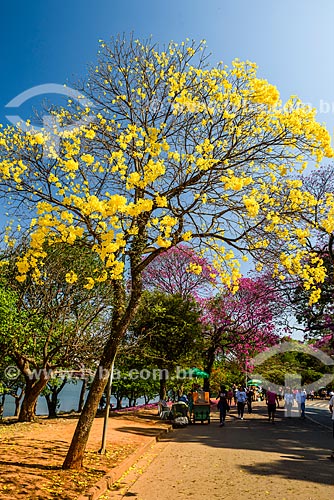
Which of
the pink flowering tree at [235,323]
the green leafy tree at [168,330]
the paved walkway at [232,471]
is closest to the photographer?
the paved walkway at [232,471]

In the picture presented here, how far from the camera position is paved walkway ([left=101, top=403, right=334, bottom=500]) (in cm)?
590

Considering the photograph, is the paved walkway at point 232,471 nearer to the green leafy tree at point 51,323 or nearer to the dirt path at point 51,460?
the dirt path at point 51,460

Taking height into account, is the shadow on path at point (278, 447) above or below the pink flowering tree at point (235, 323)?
below

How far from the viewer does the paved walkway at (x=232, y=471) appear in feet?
19.4

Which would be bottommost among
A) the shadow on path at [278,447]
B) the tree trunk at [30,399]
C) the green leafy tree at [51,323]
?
the shadow on path at [278,447]

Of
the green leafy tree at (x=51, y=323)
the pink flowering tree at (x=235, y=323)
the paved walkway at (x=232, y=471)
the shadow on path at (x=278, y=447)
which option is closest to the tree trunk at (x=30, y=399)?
the green leafy tree at (x=51, y=323)

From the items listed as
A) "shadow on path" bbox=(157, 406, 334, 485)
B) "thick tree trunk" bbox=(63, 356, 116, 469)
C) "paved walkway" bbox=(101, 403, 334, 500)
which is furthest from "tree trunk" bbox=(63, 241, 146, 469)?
"shadow on path" bbox=(157, 406, 334, 485)

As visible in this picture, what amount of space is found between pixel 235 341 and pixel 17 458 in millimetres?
17659

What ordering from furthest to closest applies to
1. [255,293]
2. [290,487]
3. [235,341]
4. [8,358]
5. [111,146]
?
[235,341]
[255,293]
[8,358]
[111,146]
[290,487]

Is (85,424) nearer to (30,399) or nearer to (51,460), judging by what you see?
(51,460)

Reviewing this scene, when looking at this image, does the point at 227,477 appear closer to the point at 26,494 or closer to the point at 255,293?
the point at 26,494

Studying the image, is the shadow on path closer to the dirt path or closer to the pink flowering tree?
the dirt path

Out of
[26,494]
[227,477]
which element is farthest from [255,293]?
[26,494]

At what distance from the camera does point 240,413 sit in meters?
19.6
